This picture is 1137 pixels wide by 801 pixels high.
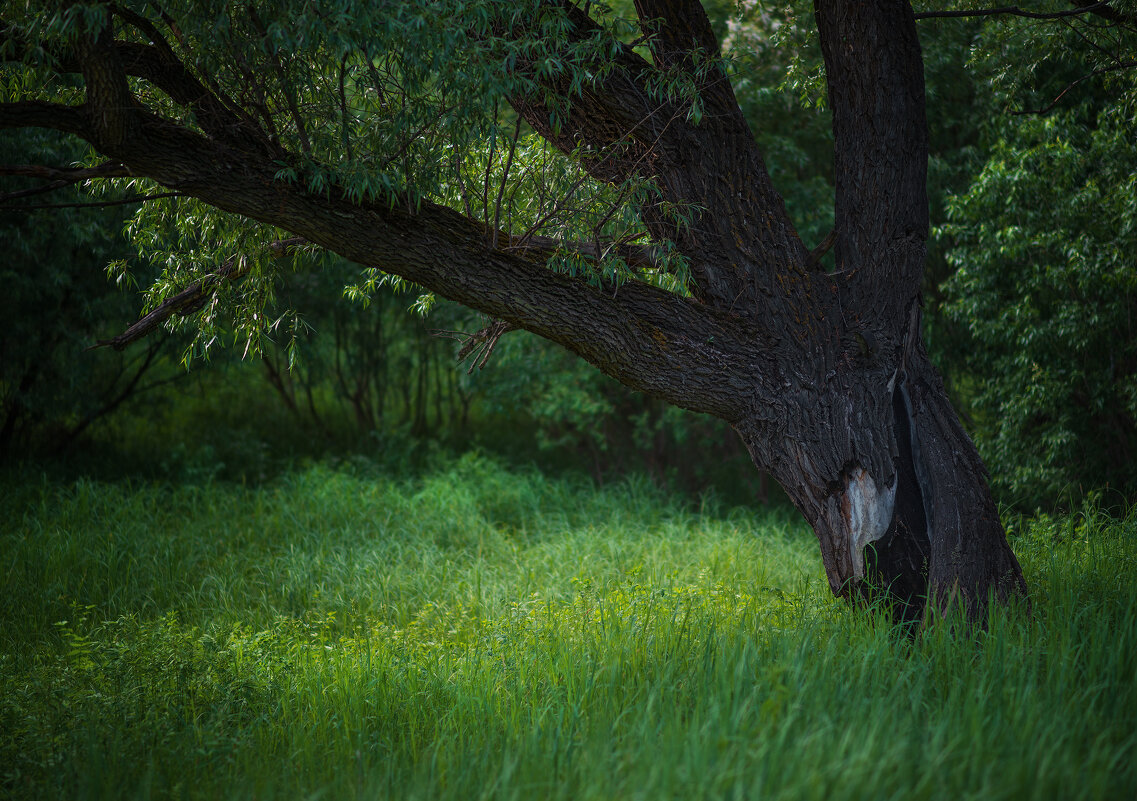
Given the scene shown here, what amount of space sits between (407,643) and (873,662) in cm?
272

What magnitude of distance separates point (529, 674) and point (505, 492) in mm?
4768

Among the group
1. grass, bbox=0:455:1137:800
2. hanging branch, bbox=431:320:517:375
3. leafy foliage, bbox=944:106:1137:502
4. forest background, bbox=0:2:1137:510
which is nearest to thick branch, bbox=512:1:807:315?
forest background, bbox=0:2:1137:510

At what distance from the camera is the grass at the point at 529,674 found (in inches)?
99.9

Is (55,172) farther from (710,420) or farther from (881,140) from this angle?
(710,420)

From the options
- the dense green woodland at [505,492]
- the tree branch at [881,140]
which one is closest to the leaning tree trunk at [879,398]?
the tree branch at [881,140]

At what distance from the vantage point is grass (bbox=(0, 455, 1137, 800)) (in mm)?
2537

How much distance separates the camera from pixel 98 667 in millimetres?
4207

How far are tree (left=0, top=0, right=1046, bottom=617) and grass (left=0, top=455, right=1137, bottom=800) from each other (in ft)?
2.76

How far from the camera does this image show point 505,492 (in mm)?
8477

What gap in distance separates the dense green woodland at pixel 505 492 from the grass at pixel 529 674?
26mm

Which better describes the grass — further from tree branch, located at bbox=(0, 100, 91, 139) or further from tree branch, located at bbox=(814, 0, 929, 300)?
tree branch, located at bbox=(0, 100, 91, 139)

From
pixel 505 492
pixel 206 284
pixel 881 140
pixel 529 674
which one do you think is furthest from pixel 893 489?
pixel 505 492

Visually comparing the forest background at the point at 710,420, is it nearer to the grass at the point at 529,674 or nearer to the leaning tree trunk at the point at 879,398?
the leaning tree trunk at the point at 879,398

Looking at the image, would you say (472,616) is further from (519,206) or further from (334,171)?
(334,171)
